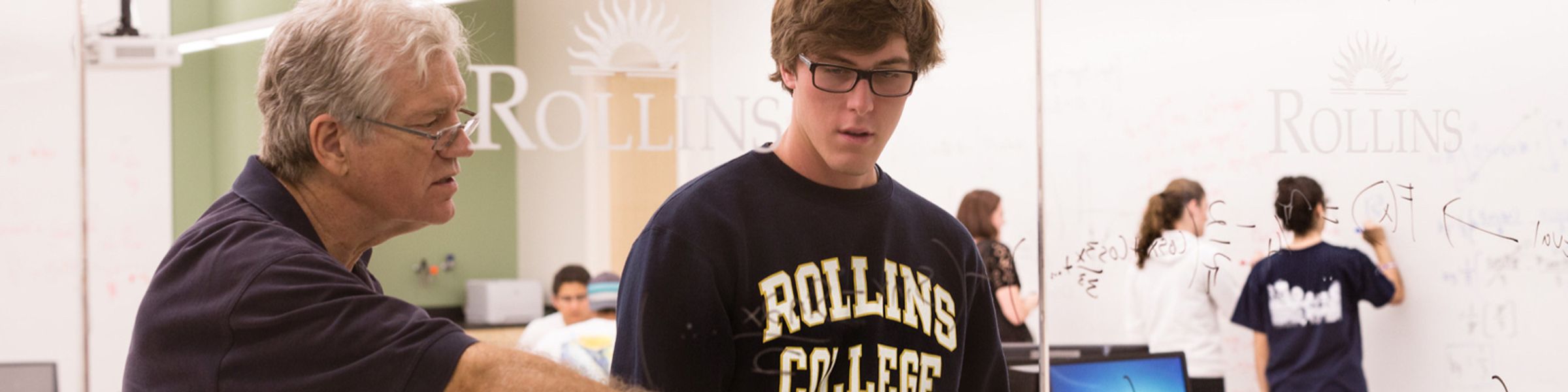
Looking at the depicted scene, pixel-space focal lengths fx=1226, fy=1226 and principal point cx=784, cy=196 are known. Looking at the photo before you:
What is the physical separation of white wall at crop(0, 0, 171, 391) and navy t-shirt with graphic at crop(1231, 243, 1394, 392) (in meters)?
2.08

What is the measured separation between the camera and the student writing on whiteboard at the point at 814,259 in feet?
4.70

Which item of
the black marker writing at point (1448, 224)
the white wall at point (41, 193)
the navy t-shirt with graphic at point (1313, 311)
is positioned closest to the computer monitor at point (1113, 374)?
the navy t-shirt with graphic at point (1313, 311)

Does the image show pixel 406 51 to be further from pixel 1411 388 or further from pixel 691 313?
pixel 1411 388

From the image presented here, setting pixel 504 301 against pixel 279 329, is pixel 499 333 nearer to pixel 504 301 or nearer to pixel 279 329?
pixel 504 301

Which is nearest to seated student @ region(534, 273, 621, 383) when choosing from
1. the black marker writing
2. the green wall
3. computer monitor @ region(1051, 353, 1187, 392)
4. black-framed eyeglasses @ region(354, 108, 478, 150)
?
the green wall

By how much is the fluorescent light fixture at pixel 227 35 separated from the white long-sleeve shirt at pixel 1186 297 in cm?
152

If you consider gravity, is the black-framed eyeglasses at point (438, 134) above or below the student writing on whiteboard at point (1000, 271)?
above

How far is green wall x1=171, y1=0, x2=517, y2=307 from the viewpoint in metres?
Result: 1.78

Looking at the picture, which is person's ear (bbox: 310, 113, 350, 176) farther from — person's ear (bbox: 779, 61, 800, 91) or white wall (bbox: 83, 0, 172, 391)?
white wall (bbox: 83, 0, 172, 391)

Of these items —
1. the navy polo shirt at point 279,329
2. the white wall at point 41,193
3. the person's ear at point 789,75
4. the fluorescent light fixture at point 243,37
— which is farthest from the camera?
the white wall at point 41,193

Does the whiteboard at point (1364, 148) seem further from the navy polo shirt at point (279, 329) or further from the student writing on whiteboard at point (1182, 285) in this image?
the navy polo shirt at point (279, 329)

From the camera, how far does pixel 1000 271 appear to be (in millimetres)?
2393

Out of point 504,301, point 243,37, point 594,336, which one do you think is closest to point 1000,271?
point 594,336

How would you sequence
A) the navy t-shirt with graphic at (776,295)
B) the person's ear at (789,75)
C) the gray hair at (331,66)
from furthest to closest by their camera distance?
the person's ear at (789,75) → the navy t-shirt with graphic at (776,295) → the gray hair at (331,66)
